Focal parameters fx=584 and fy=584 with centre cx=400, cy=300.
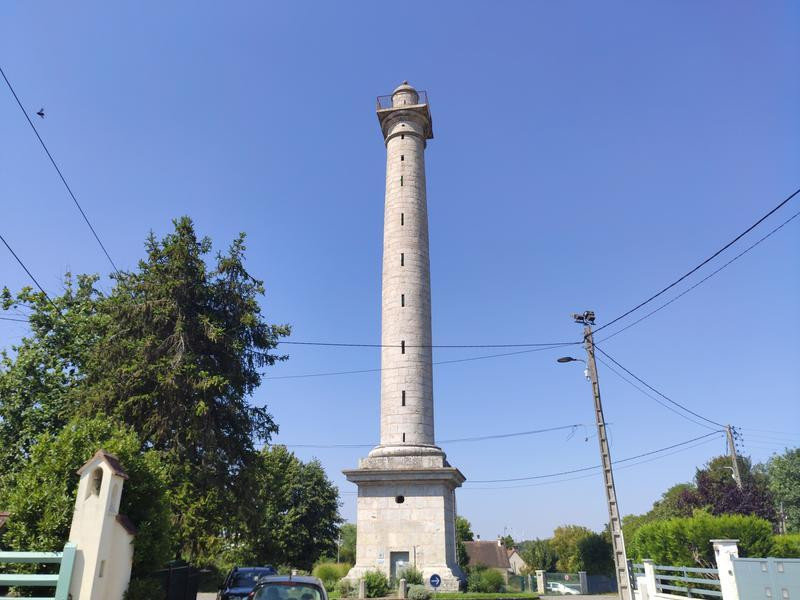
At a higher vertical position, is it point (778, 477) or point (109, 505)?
point (778, 477)

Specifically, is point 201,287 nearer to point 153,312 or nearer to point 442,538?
point 153,312

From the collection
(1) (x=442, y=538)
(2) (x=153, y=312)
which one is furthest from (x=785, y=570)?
(2) (x=153, y=312)

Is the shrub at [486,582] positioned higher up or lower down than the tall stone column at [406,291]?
lower down

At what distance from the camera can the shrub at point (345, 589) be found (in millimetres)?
21653

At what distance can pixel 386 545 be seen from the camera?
75.4ft

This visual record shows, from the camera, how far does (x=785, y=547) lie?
20.8 metres

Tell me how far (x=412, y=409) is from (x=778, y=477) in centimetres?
4395

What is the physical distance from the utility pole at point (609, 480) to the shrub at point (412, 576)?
713 cm

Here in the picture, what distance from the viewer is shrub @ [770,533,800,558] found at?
2050cm

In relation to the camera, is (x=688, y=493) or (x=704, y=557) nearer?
(x=704, y=557)

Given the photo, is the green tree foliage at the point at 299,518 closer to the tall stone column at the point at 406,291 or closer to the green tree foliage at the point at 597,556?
the tall stone column at the point at 406,291

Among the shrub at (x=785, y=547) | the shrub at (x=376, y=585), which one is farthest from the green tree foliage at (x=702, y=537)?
the shrub at (x=376, y=585)

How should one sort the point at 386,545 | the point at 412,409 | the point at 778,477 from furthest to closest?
1. the point at 778,477
2. the point at 412,409
3. the point at 386,545

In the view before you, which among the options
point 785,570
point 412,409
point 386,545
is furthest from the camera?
point 412,409
